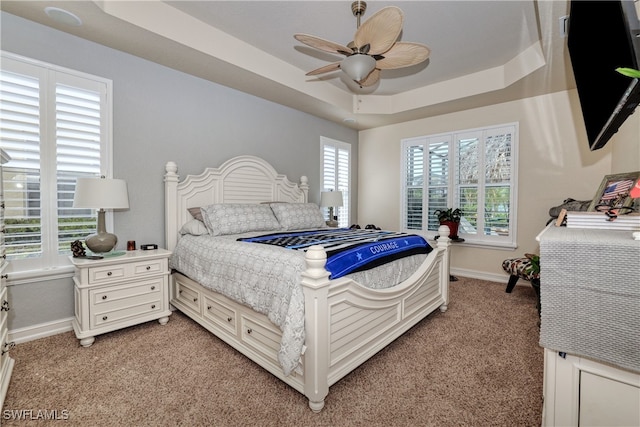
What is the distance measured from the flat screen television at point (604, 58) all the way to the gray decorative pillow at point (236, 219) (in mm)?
2686

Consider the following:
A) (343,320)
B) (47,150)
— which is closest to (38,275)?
(47,150)

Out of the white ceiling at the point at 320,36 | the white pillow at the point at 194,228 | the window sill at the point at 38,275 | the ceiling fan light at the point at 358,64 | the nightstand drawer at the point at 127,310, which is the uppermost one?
the white ceiling at the point at 320,36

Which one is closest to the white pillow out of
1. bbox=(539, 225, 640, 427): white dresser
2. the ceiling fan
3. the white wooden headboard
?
the white wooden headboard

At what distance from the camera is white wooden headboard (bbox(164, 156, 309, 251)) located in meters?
2.96

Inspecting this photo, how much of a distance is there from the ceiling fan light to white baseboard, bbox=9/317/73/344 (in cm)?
313

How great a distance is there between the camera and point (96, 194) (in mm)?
2193

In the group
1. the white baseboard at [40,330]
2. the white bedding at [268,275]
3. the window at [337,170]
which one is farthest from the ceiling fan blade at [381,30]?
the white baseboard at [40,330]

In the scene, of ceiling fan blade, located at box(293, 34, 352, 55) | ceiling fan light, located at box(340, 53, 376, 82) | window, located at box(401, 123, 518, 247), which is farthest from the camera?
window, located at box(401, 123, 518, 247)

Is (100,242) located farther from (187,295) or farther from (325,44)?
(325,44)

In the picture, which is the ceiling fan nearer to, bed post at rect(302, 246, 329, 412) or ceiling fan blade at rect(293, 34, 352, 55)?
ceiling fan blade at rect(293, 34, 352, 55)

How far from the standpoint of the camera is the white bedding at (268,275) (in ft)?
5.02

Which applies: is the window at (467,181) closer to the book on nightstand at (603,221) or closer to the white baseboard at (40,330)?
the book on nightstand at (603,221)

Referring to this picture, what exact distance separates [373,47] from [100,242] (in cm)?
262

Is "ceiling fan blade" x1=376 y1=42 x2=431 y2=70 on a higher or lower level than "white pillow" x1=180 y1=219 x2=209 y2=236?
higher
